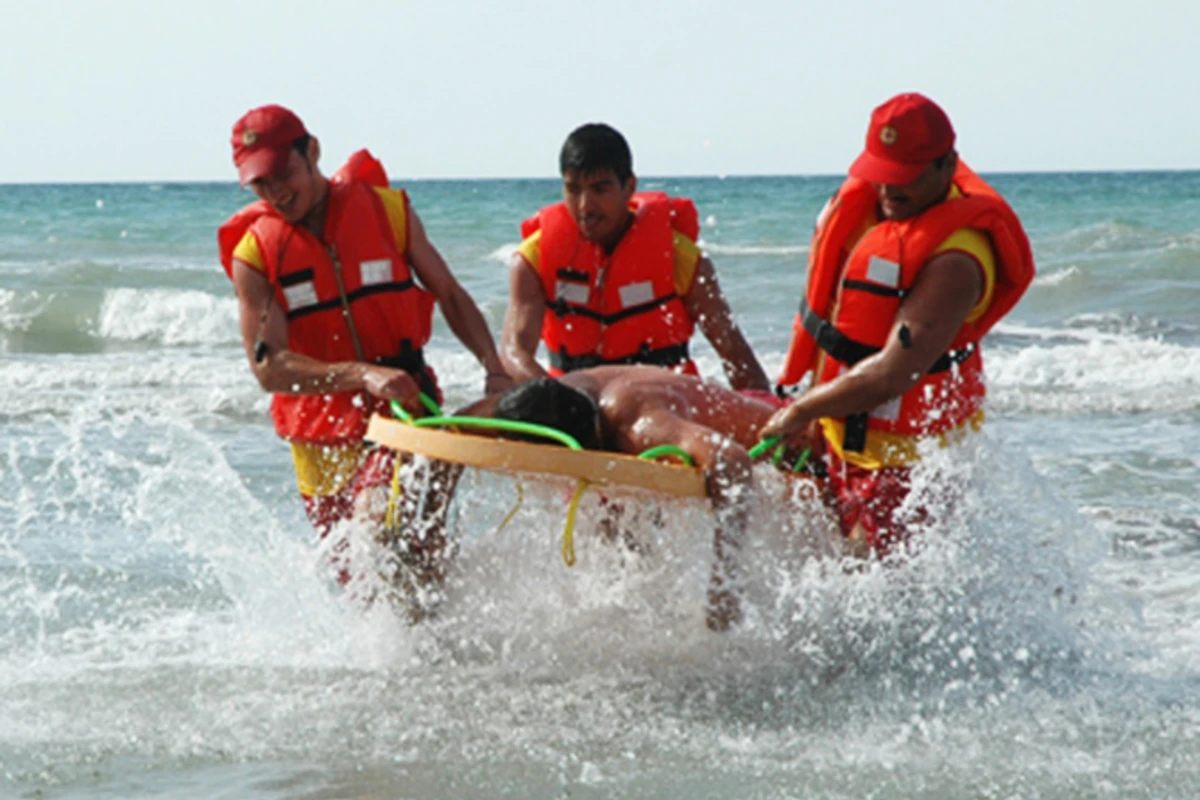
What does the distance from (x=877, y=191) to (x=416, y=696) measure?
2059mm

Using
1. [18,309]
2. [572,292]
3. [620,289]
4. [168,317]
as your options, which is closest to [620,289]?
[620,289]

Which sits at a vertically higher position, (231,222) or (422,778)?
(231,222)

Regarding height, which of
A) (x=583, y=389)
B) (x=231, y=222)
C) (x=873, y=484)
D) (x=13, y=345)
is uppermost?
(x=231, y=222)

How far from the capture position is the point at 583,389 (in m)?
4.64

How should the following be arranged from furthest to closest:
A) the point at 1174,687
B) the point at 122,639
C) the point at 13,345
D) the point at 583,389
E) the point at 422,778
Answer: the point at 13,345 → the point at 122,639 → the point at 1174,687 → the point at 583,389 → the point at 422,778

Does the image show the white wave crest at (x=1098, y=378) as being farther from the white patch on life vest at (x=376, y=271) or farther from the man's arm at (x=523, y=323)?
the white patch on life vest at (x=376, y=271)

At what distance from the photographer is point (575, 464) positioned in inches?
163

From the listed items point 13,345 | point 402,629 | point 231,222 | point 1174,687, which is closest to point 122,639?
point 402,629

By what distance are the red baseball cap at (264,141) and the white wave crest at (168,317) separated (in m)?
11.3

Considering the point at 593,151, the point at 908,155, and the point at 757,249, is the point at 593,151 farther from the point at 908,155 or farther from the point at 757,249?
the point at 757,249

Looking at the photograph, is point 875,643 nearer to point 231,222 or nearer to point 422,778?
point 422,778

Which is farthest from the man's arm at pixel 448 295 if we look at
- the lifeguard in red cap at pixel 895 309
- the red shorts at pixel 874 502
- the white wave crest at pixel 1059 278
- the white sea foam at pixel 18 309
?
the white wave crest at pixel 1059 278

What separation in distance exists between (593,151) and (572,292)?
0.54 metres

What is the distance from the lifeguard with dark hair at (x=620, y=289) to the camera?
543 centimetres
